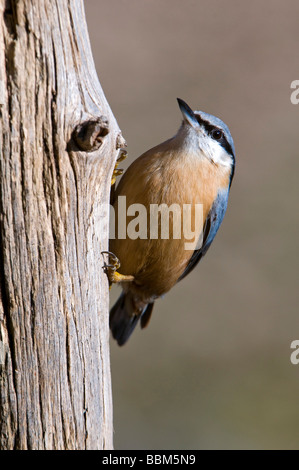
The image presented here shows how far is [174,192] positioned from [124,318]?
3.76 ft

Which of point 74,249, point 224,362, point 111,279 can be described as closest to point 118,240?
point 111,279

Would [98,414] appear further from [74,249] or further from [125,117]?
[125,117]

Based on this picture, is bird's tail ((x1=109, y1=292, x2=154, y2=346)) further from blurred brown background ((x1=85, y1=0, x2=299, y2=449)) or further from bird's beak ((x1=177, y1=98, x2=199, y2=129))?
blurred brown background ((x1=85, y1=0, x2=299, y2=449))

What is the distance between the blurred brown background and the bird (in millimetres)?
2354

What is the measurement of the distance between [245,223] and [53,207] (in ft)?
12.7

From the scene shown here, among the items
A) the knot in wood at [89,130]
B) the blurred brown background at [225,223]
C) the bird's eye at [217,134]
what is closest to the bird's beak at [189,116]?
the bird's eye at [217,134]

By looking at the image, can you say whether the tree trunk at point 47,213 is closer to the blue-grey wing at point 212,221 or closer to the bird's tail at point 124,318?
the blue-grey wing at point 212,221

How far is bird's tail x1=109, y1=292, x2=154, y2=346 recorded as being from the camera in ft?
12.3

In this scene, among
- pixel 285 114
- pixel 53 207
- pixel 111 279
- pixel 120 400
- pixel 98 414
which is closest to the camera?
pixel 53 207

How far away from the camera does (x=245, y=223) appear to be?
5773mm

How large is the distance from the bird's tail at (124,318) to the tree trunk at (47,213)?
1473mm

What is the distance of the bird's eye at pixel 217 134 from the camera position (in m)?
3.23

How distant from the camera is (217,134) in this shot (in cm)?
324

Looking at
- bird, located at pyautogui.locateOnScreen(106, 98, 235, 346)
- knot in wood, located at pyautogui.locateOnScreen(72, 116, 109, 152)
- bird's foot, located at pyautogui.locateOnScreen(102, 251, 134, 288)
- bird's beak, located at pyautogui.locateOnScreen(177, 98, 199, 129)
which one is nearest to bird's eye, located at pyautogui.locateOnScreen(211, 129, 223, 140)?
bird, located at pyautogui.locateOnScreen(106, 98, 235, 346)
